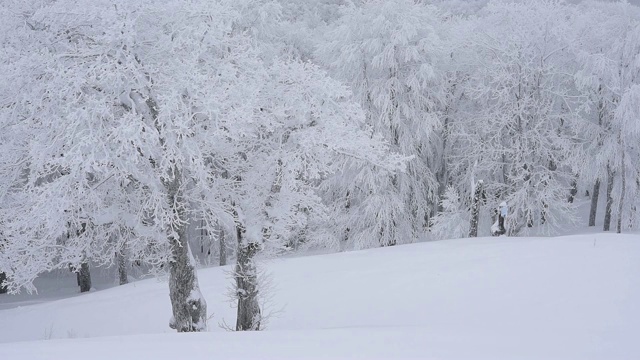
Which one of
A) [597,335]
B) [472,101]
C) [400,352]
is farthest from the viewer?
[472,101]

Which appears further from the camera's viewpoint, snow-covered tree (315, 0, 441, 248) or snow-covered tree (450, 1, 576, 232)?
snow-covered tree (450, 1, 576, 232)

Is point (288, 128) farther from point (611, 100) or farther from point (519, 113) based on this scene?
point (611, 100)

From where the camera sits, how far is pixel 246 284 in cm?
1050

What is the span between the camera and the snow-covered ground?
17.1ft

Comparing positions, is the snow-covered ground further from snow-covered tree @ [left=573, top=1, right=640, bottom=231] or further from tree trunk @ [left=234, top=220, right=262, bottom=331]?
snow-covered tree @ [left=573, top=1, right=640, bottom=231]

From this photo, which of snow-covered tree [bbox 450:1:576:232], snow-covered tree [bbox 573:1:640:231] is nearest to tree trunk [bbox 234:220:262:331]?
snow-covered tree [bbox 450:1:576:232]

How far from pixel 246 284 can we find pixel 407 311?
11.0ft

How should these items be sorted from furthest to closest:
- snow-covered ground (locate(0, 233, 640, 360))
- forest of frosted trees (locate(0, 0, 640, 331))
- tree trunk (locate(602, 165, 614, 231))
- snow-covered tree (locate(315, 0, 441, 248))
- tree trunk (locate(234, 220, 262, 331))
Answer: tree trunk (locate(602, 165, 614, 231)) → snow-covered tree (locate(315, 0, 441, 248)) → tree trunk (locate(234, 220, 262, 331)) → forest of frosted trees (locate(0, 0, 640, 331)) → snow-covered ground (locate(0, 233, 640, 360))

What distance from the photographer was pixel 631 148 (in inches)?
1008

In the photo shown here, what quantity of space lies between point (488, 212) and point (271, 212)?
17.7 m

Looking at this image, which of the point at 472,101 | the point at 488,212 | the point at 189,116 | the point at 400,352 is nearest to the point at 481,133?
the point at 472,101

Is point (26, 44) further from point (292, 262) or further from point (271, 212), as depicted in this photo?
point (292, 262)

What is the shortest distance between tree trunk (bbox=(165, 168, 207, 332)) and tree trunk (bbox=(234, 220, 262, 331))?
2.75 feet

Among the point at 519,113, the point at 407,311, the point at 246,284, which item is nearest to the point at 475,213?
the point at 519,113
